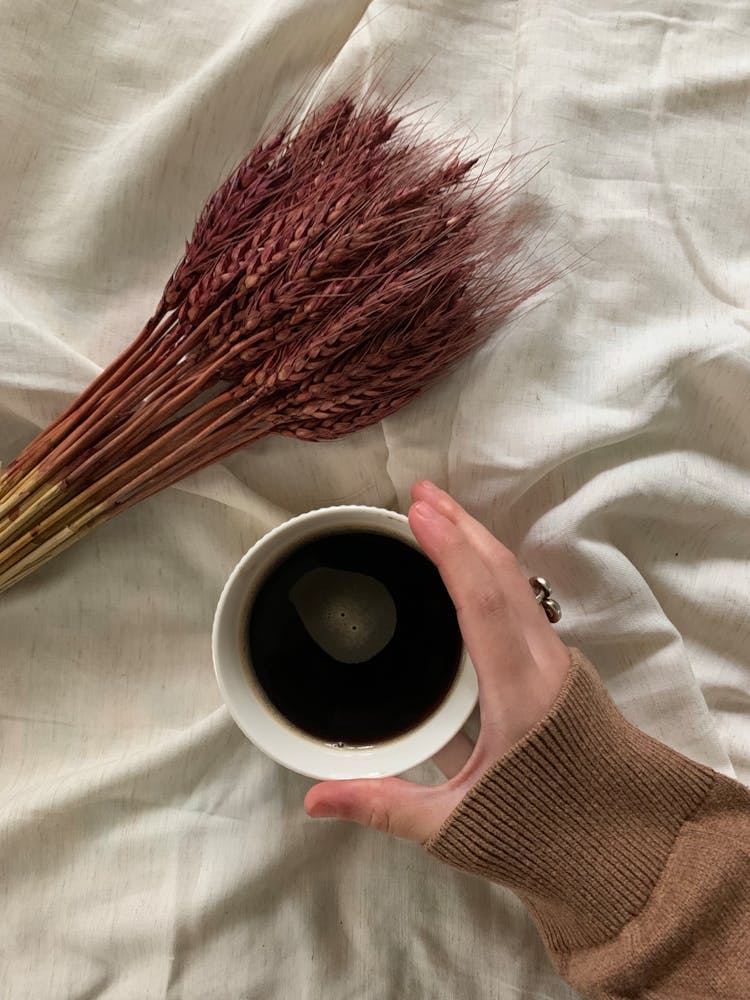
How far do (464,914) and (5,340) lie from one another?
737 mm

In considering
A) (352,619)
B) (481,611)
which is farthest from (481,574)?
(352,619)

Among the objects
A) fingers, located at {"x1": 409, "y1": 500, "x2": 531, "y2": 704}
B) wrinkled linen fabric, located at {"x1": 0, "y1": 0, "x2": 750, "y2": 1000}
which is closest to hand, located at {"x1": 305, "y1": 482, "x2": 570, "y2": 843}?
fingers, located at {"x1": 409, "y1": 500, "x2": 531, "y2": 704}

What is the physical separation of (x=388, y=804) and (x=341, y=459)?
0.33 meters

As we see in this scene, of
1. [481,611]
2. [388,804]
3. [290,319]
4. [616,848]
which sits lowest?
[616,848]

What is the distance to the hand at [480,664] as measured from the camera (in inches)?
26.2

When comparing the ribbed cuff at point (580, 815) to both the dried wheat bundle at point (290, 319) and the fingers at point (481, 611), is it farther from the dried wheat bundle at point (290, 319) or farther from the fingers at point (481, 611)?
the dried wheat bundle at point (290, 319)

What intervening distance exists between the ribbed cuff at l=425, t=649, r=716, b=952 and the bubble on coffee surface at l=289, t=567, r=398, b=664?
18cm

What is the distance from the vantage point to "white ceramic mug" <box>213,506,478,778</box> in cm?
71

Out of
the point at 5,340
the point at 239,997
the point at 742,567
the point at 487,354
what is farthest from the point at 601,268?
the point at 239,997

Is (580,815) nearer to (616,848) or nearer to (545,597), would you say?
(616,848)

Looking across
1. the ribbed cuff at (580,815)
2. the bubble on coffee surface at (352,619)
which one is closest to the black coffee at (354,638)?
the bubble on coffee surface at (352,619)

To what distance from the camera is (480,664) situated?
669 mm

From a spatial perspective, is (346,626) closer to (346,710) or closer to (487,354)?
(346,710)

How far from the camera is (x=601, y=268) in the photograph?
31.0 inches
